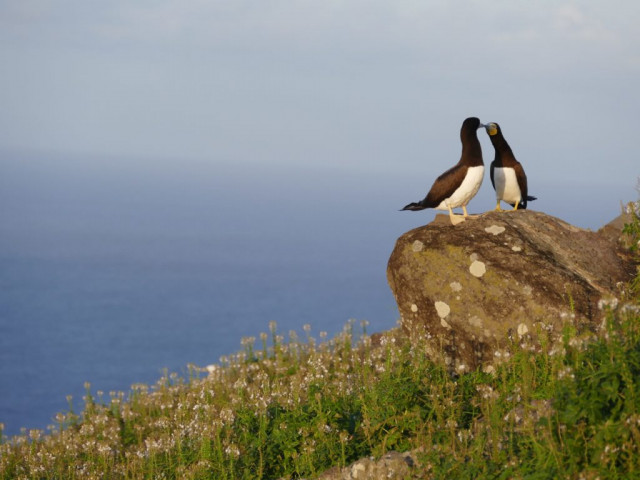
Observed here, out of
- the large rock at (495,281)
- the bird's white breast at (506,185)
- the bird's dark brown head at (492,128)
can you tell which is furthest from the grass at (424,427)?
the bird's dark brown head at (492,128)

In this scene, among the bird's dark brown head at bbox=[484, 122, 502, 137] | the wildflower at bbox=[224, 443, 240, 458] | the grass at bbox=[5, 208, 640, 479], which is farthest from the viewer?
the bird's dark brown head at bbox=[484, 122, 502, 137]

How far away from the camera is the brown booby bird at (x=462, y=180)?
33.9ft

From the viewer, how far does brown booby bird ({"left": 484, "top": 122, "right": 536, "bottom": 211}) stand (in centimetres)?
1132

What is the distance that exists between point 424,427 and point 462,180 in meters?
4.32

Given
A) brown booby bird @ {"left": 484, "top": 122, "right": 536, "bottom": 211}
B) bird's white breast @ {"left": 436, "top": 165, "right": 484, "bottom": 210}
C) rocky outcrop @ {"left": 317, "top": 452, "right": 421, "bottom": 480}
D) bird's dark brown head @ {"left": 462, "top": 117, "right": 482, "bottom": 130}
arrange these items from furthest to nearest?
1. brown booby bird @ {"left": 484, "top": 122, "right": 536, "bottom": 211}
2. bird's dark brown head @ {"left": 462, "top": 117, "right": 482, "bottom": 130}
3. bird's white breast @ {"left": 436, "top": 165, "right": 484, "bottom": 210}
4. rocky outcrop @ {"left": 317, "top": 452, "right": 421, "bottom": 480}

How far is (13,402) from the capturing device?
120562 mm

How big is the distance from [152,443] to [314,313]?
190 metres

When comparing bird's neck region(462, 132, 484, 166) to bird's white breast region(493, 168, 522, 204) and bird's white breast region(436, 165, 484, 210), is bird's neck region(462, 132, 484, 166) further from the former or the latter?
bird's white breast region(493, 168, 522, 204)

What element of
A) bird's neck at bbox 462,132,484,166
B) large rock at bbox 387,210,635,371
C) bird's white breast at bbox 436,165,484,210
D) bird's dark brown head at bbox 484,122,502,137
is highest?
bird's dark brown head at bbox 484,122,502,137

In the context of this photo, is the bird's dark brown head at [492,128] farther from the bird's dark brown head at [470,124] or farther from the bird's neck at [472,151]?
the bird's neck at [472,151]

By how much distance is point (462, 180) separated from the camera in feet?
33.9

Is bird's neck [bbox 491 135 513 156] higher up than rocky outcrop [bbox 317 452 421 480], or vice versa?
bird's neck [bbox 491 135 513 156]

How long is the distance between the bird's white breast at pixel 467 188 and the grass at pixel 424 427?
91.6 inches

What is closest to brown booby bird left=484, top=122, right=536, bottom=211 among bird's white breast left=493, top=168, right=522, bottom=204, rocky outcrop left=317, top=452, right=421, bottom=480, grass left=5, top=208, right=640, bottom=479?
bird's white breast left=493, top=168, right=522, bottom=204
